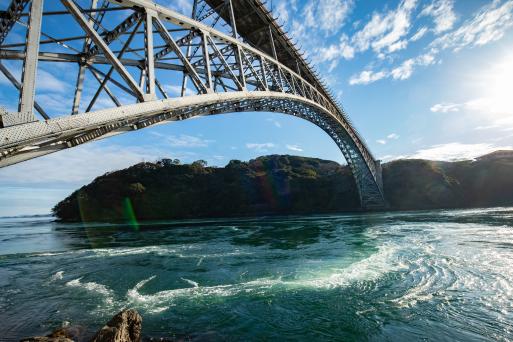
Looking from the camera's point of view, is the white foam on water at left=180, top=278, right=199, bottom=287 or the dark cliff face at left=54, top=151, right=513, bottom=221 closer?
the white foam on water at left=180, top=278, right=199, bottom=287

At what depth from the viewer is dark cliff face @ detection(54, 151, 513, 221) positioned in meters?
56.7

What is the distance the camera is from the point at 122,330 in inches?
195

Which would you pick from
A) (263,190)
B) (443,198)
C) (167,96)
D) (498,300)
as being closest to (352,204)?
(443,198)

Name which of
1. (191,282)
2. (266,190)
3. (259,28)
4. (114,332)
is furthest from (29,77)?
(266,190)

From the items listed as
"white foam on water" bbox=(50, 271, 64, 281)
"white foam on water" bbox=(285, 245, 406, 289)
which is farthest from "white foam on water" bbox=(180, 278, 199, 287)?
"white foam on water" bbox=(50, 271, 64, 281)

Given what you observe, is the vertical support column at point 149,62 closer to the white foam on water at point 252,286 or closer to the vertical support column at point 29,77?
the vertical support column at point 29,77

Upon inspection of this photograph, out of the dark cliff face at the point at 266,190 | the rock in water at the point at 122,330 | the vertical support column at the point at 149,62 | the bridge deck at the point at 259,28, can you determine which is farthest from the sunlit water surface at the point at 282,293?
the dark cliff face at the point at 266,190

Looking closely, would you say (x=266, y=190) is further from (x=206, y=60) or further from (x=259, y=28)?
(x=206, y=60)

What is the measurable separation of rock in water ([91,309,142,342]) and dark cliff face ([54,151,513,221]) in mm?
57764

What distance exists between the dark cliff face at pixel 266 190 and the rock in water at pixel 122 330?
57764 mm

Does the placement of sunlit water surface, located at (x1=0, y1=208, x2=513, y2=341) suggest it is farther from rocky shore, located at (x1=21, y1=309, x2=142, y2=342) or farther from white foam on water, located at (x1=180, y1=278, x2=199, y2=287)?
rocky shore, located at (x1=21, y1=309, x2=142, y2=342)

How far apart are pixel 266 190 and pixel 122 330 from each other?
6697 cm

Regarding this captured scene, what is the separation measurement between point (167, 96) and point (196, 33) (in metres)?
3.59

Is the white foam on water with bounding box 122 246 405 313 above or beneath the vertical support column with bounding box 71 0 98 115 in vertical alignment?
beneath
